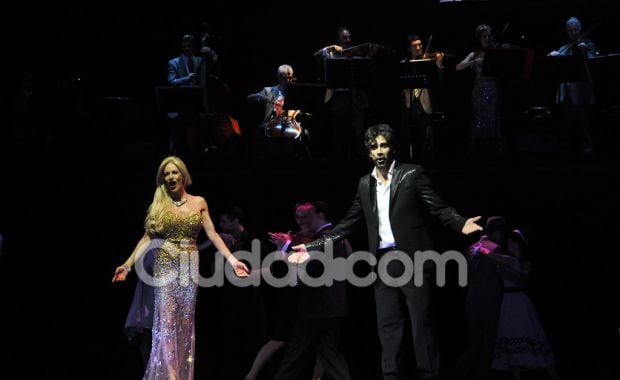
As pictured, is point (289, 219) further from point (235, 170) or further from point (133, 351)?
point (133, 351)

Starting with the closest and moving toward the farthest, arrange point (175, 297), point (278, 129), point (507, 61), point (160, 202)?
point (175, 297)
point (160, 202)
point (507, 61)
point (278, 129)

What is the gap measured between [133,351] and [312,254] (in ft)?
7.47

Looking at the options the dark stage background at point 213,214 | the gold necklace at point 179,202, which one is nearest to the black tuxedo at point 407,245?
the gold necklace at point 179,202

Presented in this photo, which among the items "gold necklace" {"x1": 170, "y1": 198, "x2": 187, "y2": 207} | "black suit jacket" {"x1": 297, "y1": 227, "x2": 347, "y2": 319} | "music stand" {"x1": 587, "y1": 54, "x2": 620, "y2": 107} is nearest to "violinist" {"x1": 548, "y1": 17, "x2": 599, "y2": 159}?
"music stand" {"x1": 587, "y1": 54, "x2": 620, "y2": 107}

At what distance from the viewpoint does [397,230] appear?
21.7 feet

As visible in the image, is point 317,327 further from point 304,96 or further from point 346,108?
point 346,108

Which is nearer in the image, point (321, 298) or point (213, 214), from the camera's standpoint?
point (321, 298)

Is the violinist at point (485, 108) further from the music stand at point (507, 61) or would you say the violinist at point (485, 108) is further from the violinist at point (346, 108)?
the violinist at point (346, 108)

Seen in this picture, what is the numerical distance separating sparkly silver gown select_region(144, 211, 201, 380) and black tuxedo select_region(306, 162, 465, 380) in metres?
0.95

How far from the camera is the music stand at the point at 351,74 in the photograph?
9.56m

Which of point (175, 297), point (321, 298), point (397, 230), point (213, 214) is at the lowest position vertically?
point (321, 298)

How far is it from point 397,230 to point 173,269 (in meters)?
1.69

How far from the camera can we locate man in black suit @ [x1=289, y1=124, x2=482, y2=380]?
648cm

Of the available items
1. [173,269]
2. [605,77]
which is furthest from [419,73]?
[173,269]
